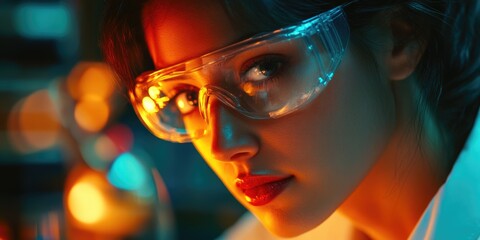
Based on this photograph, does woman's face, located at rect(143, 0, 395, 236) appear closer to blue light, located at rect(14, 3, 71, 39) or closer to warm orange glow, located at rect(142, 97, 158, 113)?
warm orange glow, located at rect(142, 97, 158, 113)

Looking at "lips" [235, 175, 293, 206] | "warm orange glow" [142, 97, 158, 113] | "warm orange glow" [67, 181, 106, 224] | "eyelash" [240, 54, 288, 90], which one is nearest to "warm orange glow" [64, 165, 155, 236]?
"warm orange glow" [67, 181, 106, 224]

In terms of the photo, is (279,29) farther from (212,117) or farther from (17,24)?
(17,24)

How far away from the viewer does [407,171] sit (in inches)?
46.6

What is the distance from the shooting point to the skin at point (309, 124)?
3.38ft

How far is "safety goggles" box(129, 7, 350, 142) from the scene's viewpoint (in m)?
1.00

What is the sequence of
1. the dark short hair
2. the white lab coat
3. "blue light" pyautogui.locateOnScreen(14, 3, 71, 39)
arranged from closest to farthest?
1. the dark short hair
2. the white lab coat
3. "blue light" pyautogui.locateOnScreen(14, 3, 71, 39)

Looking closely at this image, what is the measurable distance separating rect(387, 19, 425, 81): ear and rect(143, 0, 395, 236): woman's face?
0.10 ft

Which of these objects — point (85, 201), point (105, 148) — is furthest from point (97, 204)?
point (105, 148)

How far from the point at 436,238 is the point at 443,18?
0.34 metres

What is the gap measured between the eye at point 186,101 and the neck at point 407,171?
0.31 meters

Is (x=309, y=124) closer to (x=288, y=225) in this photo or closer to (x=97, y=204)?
(x=288, y=225)

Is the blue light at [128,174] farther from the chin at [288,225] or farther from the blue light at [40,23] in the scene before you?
the blue light at [40,23]

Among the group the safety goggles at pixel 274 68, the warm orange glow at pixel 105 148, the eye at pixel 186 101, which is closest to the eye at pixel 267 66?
the safety goggles at pixel 274 68

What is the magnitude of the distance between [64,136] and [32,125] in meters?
0.79
